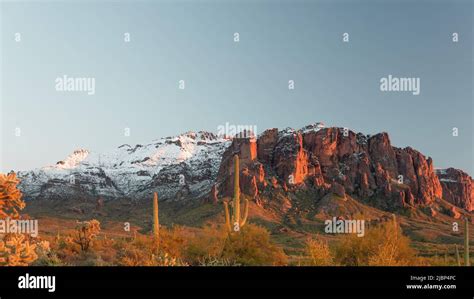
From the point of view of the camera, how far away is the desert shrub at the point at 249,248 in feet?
68.6

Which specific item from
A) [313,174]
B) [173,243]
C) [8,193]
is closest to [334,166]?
[313,174]

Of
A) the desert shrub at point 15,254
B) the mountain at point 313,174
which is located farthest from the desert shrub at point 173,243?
the mountain at point 313,174

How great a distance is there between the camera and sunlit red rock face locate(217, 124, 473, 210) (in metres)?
154

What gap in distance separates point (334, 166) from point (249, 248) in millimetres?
154307

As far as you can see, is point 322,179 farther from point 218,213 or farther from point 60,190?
point 60,190

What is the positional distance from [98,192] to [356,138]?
113412 mm

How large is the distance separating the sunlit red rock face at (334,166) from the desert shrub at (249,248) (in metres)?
119

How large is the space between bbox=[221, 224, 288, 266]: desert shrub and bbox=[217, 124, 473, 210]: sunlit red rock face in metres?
119

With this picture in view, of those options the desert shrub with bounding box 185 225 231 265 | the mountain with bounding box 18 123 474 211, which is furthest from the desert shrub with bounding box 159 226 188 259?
the mountain with bounding box 18 123 474 211

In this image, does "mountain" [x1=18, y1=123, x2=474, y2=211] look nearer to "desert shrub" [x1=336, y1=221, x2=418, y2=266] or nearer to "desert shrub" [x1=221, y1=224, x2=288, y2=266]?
"desert shrub" [x1=221, y1=224, x2=288, y2=266]

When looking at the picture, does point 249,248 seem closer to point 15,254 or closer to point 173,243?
point 173,243

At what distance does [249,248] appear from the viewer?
21312 millimetres

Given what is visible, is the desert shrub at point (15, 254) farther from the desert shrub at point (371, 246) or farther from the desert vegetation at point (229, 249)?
the desert shrub at point (371, 246)

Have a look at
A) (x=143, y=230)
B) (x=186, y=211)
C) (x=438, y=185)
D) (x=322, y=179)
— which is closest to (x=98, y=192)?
(x=186, y=211)
